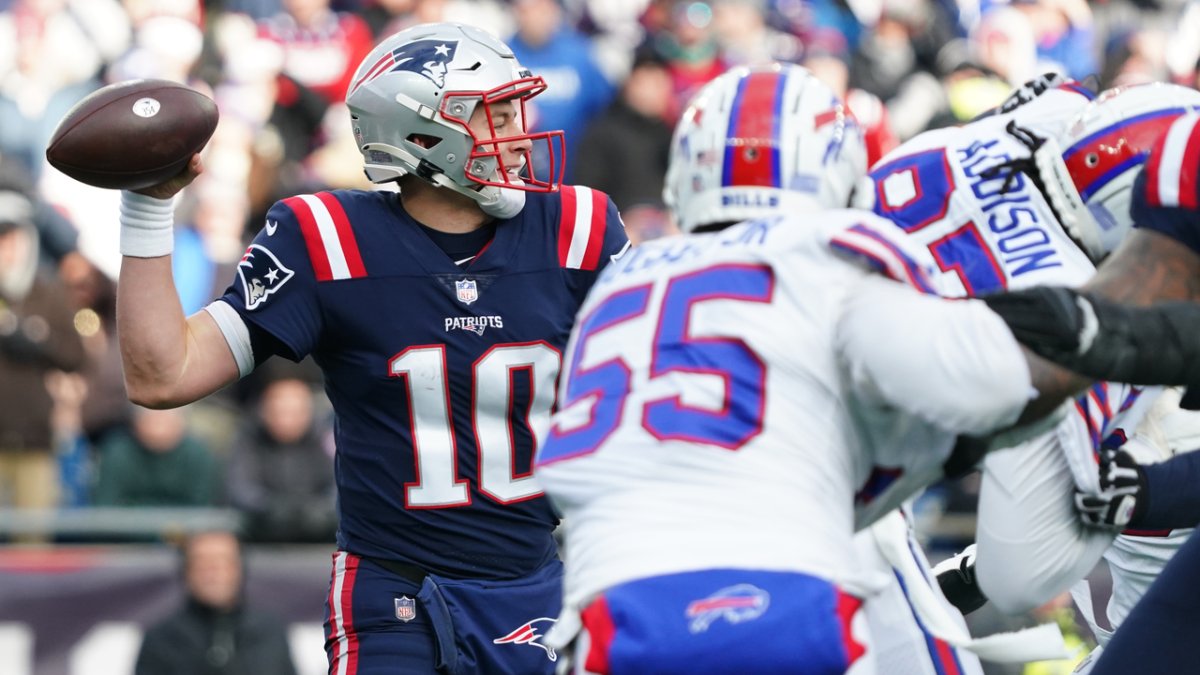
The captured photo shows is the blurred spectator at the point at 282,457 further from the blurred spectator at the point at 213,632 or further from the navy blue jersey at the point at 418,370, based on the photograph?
the navy blue jersey at the point at 418,370

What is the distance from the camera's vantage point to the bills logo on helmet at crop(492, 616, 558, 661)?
14.8ft

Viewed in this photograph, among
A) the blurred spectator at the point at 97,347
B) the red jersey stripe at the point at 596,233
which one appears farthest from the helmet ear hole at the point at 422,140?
the blurred spectator at the point at 97,347

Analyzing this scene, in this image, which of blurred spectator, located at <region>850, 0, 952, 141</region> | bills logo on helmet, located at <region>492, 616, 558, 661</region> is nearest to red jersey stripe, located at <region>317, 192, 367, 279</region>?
bills logo on helmet, located at <region>492, 616, 558, 661</region>

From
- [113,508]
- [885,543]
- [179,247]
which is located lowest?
[113,508]

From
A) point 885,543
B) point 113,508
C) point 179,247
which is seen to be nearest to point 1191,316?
point 885,543

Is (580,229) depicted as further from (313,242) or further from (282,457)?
(282,457)

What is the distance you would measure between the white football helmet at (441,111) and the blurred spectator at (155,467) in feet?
15.5

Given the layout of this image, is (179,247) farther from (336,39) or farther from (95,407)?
(336,39)

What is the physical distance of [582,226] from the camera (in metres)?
4.73

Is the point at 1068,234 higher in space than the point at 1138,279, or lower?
lower

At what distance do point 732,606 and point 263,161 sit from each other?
25.4 feet

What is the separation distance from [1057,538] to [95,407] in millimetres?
6561

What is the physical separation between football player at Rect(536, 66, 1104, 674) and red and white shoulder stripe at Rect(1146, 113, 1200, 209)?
452mm

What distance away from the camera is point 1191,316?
10.9 ft
